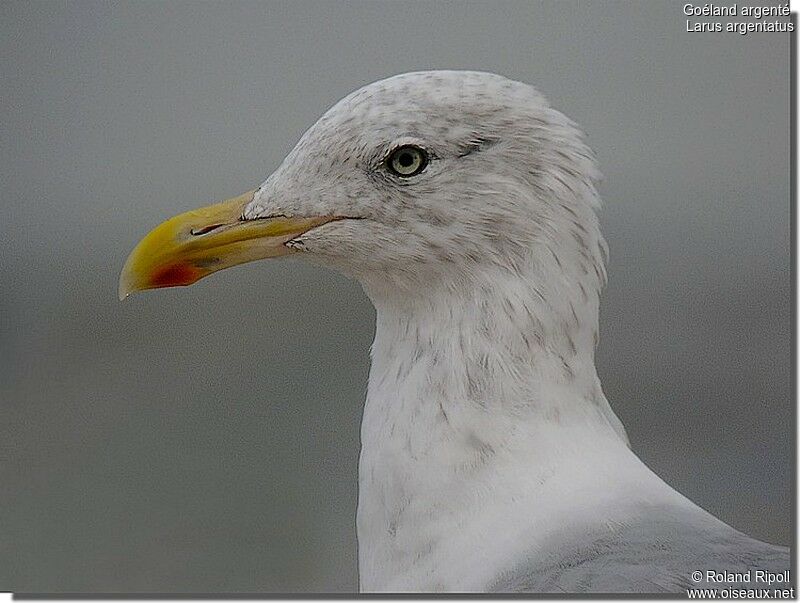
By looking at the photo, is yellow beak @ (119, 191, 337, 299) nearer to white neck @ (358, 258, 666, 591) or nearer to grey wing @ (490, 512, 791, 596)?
white neck @ (358, 258, 666, 591)

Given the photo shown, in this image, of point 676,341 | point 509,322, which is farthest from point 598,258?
point 676,341

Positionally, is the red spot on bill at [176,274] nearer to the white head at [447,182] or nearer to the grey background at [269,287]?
the white head at [447,182]

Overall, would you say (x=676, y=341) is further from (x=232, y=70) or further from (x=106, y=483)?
(x=106, y=483)

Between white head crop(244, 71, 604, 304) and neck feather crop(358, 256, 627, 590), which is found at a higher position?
white head crop(244, 71, 604, 304)

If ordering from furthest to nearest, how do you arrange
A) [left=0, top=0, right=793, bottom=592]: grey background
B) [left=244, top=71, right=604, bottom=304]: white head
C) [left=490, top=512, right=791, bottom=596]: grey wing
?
1. [left=0, top=0, right=793, bottom=592]: grey background
2. [left=244, top=71, right=604, bottom=304]: white head
3. [left=490, top=512, right=791, bottom=596]: grey wing

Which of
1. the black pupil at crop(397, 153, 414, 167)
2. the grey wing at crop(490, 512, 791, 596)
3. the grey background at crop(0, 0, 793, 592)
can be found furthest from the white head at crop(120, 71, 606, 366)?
the grey background at crop(0, 0, 793, 592)

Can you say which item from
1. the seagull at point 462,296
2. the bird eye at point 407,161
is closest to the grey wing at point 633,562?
the seagull at point 462,296
